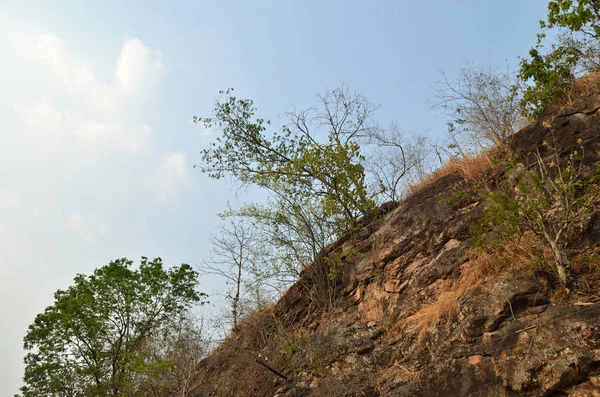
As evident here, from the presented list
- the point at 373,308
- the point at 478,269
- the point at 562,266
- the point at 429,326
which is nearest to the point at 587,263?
the point at 562,266

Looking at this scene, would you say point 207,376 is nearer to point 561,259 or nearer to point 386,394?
point 386,394

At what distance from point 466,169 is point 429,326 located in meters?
4.06

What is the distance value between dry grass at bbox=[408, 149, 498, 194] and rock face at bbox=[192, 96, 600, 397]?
12.0 inches

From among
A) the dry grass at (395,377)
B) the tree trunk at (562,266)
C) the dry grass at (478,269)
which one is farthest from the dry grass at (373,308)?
the tree trunk at (562,266)

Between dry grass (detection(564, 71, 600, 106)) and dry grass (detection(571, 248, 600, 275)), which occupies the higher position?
dry grass (detection(564, 71, 600, 106))

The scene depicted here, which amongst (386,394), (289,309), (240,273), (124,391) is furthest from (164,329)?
(386,394)

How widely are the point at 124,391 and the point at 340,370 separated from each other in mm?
9832

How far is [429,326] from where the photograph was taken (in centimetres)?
609

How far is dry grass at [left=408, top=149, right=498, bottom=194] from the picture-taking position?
8.33 metres

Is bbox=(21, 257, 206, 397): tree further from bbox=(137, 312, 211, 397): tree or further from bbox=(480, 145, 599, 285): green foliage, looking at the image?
bbox=(480, 145, 599, 285): green foliage

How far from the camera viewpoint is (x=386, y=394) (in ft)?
18.4

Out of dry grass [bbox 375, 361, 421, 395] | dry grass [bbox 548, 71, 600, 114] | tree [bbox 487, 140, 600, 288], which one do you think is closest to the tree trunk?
tree [bbox 487, 140, 600, 288]

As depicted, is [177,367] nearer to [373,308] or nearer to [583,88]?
[373,308]

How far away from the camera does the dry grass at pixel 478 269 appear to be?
5.52 meters
